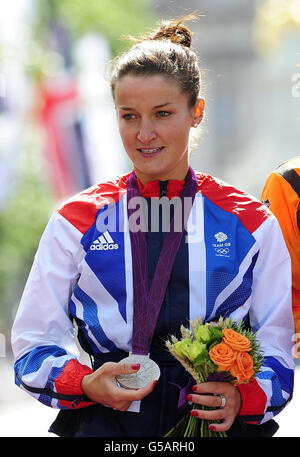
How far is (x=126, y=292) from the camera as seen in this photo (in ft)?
10.3

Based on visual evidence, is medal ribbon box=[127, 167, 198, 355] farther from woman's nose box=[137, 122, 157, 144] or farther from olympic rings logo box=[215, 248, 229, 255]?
woman's nose box=[137, 122, 157, 144]

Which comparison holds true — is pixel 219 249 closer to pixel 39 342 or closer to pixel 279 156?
pixel 39 342

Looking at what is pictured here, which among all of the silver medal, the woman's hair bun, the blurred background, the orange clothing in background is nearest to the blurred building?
the blurred background

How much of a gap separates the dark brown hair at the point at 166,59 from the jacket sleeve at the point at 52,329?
0.61m

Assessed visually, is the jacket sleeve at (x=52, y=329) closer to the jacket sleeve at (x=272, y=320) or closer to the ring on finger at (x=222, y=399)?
the ring on finger at (x=222, y=399)

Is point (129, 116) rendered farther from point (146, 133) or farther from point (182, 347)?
point (182, 347)

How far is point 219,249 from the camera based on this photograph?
3.19m

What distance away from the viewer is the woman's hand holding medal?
2.93m

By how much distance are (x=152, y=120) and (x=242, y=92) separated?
24.4m

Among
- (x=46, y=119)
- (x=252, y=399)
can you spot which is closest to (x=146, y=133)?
(x=252, y=399)

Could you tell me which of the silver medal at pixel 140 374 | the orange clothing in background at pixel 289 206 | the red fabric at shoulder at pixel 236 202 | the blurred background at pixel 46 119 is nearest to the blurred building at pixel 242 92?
the blurred background at pixel 46 119

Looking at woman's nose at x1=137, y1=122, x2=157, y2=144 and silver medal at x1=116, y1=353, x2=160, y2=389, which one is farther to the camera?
woman's nose at x1=137, y1=122, x2=157, y2=144

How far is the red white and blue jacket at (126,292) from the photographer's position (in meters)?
3.09
